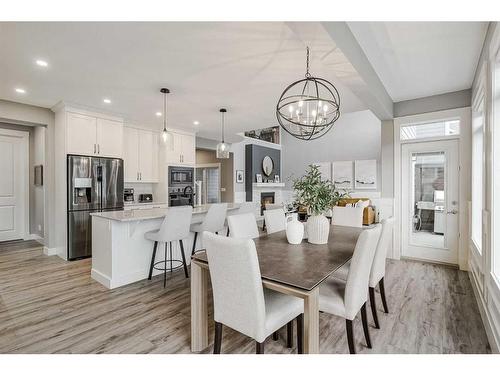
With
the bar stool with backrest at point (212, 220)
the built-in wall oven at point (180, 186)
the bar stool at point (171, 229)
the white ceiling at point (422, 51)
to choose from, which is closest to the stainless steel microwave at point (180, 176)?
the built-in wall oven at point (180, 186)

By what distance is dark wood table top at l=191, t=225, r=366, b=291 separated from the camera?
146cm

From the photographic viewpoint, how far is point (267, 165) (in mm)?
8953

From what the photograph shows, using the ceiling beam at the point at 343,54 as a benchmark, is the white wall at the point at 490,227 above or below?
below

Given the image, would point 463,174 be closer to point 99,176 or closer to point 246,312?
point 246,312

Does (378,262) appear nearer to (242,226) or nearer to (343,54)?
(242,226)

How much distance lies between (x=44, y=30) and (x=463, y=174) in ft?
16.4

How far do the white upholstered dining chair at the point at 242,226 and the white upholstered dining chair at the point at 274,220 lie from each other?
0.93 ft

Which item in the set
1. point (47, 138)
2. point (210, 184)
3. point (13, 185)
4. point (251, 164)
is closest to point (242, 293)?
point (47, 138)

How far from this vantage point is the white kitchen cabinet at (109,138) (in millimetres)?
4406

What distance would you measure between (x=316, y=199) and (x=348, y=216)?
4.64 feet

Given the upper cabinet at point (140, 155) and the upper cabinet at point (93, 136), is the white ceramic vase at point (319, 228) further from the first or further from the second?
the upper cabinet at point (140, 155)

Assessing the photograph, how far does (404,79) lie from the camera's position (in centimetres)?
334

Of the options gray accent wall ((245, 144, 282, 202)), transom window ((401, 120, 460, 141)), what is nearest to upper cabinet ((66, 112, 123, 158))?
gray accent wall ((245, 144, 282, 202))
